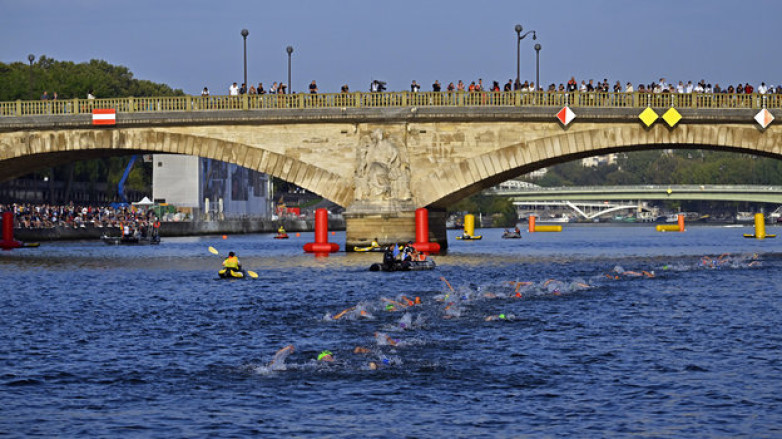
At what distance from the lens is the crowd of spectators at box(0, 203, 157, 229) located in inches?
4218

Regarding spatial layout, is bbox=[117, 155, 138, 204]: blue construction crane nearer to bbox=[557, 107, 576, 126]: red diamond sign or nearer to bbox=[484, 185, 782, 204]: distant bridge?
bbox=[484, 185, 782, 204]: distant bridge

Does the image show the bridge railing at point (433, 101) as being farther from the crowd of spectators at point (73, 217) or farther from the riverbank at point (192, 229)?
the crowd of spectators at point (73, 217)

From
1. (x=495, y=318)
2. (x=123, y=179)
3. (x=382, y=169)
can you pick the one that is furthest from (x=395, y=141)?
(x=123, y=179)

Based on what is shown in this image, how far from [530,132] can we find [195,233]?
7362cm

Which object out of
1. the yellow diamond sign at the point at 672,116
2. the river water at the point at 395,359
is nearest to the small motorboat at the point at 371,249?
the river water at the point at 395,359

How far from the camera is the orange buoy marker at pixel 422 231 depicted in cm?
7162

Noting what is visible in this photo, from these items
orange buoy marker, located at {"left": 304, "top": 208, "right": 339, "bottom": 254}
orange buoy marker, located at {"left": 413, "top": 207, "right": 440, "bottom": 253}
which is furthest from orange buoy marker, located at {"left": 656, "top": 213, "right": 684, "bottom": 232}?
orange buoy marker, located at {"left": 413, "top": 207, "right": 440, "bottom": 253}

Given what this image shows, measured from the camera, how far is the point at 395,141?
71.8m

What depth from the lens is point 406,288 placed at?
162 feet

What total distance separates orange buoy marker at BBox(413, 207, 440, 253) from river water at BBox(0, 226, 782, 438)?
17674mm

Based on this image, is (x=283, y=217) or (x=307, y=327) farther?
(x=283, y=217)

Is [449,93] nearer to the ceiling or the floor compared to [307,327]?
nearer to the ceiling

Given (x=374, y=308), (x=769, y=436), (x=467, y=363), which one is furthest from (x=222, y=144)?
(x=769, y=436)

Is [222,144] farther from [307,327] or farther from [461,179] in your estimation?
[307,327]
